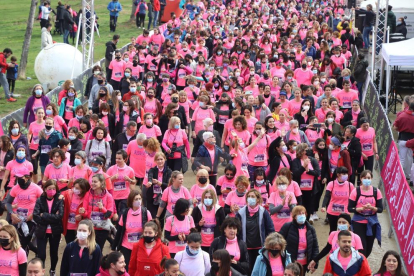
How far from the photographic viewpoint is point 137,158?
13.6m

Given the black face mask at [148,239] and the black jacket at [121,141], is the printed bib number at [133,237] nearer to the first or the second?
the black face mask at [148,239]

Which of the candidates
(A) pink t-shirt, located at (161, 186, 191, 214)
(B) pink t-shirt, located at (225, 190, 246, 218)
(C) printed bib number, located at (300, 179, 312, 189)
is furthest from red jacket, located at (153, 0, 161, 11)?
(B) pink t-shirt, located at (225, 190, 246, 218)

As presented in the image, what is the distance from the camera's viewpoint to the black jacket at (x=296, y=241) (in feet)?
32.9

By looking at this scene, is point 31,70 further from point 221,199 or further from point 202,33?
point 221,199

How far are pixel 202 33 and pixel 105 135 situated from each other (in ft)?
44.9

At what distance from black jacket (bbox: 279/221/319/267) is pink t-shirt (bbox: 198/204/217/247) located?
104cm

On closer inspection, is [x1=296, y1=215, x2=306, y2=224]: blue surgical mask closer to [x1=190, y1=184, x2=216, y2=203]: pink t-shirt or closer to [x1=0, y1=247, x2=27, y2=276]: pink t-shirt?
[x1=190, y1=184, x2=216, y2=203]: pink t-shirt

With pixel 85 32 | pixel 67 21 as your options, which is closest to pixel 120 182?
pixel 85 32

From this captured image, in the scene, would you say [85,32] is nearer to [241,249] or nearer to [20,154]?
[20,154]

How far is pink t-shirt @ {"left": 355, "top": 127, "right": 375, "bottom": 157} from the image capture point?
14.6 m

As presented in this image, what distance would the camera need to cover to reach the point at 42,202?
1105cm

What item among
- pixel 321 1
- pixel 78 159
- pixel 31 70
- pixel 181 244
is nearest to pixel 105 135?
pixel 78 159

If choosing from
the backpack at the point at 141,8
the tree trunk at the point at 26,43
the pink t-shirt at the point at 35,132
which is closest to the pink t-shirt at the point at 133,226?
the pink t-shirt at the point at 35,132

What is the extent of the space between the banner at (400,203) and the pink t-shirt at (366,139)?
38 centimetres
